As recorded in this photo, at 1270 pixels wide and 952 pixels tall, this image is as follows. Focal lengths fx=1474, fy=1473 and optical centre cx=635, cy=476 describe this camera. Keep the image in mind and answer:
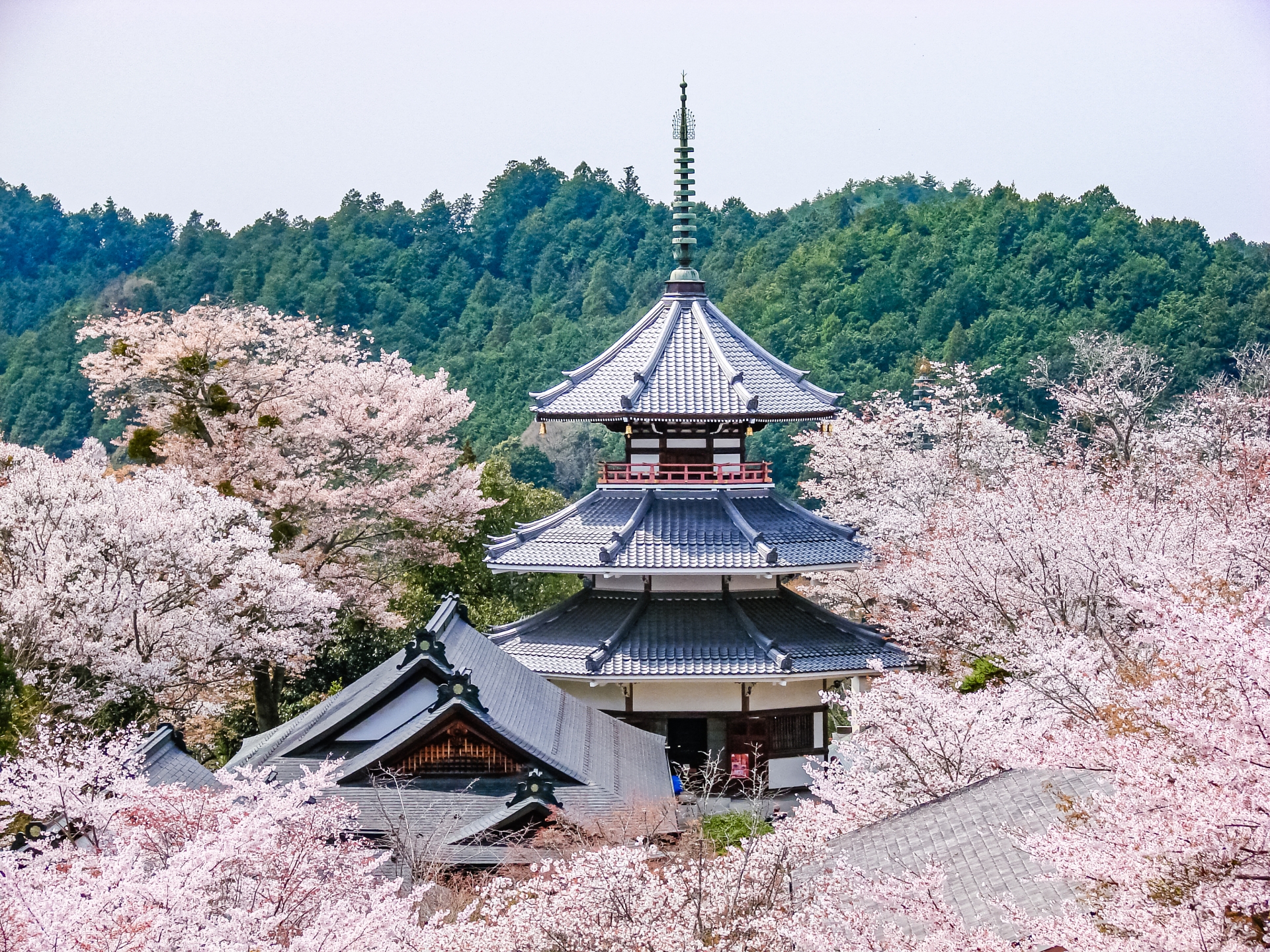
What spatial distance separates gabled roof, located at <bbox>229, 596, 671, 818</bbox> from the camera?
51.6ft

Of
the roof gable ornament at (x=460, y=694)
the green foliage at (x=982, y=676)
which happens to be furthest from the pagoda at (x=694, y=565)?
the roof gable ornament at (x=460, y=694)

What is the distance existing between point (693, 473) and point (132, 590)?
29.9ft

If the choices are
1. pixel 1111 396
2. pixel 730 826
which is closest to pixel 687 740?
pixel 730 826

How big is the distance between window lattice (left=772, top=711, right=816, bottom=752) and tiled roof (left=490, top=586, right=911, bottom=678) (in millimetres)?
1272

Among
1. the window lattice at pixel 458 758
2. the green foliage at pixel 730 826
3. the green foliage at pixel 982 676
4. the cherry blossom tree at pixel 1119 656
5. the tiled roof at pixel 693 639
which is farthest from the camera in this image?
the green foliage at pixel 982 676

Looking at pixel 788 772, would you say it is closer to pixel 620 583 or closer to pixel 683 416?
pixel 620 583

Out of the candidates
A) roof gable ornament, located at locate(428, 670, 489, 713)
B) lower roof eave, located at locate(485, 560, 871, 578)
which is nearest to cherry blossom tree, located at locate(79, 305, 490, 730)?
lower roof eave, located at locate(485, 560, 871, 578)

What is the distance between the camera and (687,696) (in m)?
23.0

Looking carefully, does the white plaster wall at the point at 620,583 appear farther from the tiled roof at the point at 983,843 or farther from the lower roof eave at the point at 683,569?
the tiled roof at the point at 983,843

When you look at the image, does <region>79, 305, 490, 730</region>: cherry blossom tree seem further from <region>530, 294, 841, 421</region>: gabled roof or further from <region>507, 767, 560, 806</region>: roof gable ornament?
<region>507, 767, 560, 806</region>: roof gable ornament

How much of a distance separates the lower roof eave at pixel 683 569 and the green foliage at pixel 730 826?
3.77 meters

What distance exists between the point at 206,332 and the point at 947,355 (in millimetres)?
37711

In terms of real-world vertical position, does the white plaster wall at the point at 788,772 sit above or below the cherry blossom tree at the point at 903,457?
below

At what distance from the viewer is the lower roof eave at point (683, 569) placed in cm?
2258
